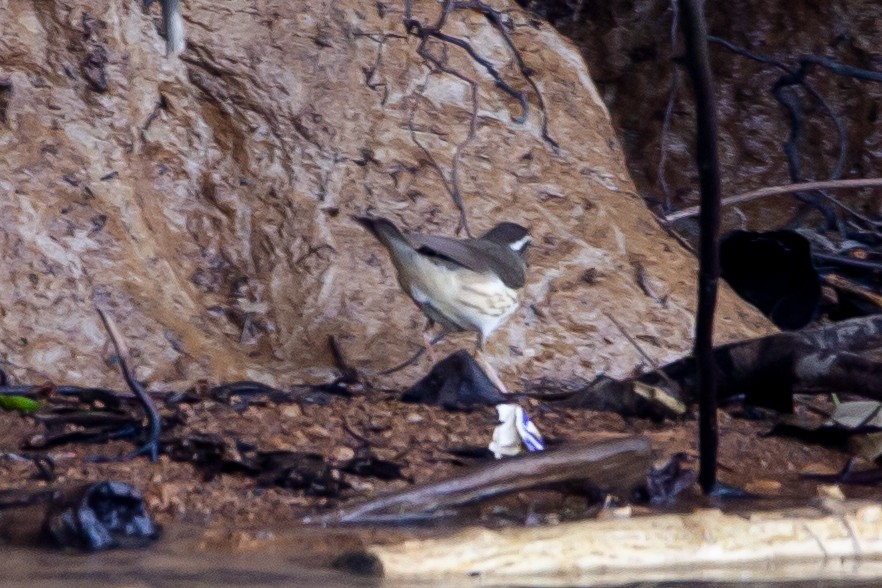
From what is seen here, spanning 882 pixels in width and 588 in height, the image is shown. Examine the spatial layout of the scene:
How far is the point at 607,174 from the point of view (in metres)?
6.80

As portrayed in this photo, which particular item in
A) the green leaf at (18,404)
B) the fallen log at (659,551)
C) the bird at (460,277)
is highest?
the fallen log at (659,551)

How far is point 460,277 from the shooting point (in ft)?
18.4

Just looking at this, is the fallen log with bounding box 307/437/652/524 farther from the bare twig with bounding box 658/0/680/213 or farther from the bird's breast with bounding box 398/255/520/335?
the bare twig with bounding box 658/0/680/213

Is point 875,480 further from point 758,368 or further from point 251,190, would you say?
point 251,190

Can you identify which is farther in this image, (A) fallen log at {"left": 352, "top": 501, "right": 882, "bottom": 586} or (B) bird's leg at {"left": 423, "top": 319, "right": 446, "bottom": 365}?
(B) bird's leg at {"left": 423, "top": 319, "right": 446, "bottom": 365}

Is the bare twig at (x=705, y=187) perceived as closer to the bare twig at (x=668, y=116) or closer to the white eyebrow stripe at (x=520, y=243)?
the white eyebrow stripe at (x=520, y=243)

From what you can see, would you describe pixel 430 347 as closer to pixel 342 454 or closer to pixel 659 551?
pixel 342 454

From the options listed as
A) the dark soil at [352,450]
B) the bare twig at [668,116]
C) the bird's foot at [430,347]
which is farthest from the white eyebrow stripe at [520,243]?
the bare twig at [668,116]

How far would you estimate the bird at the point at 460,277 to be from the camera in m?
5.31

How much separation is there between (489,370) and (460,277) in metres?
0.42

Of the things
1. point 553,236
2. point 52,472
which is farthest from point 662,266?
point 52,472

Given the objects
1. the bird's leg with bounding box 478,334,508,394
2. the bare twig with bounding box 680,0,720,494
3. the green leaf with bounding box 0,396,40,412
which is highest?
the bare twig with bounding box 680,0,720,494

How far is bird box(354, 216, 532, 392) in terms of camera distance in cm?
531

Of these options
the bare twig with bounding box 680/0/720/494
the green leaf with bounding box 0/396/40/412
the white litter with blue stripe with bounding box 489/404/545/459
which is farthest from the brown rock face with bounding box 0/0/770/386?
the bare twig with bounding box 680/0/720/494
